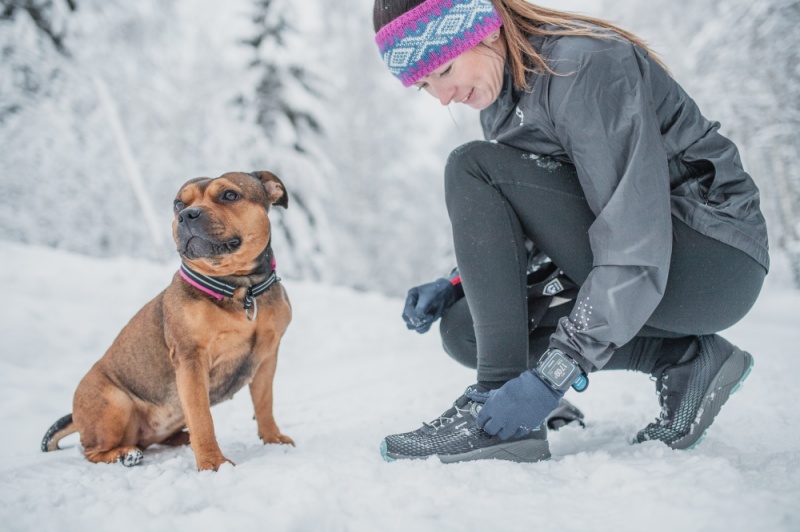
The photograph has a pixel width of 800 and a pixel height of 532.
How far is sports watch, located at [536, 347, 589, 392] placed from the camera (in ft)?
5.05

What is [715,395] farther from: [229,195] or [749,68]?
[749,68]

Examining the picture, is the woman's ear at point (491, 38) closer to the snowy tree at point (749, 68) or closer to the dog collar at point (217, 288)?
the dog collar at point (217, 288)

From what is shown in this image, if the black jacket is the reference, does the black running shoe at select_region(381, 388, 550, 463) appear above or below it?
below

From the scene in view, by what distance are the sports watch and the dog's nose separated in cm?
150

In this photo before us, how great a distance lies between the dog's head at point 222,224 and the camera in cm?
217

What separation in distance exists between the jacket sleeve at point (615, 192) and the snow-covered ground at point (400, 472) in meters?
0.40

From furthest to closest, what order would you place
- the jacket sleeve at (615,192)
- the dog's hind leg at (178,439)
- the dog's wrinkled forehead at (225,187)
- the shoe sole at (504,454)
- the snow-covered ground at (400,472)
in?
the dog's hind leg at (178,439), the dog's wrinkled forehead at (225,187), the shoe sole at (504,454), the jacket sleeve at (615,192), the snow-covered ground at (400,472)

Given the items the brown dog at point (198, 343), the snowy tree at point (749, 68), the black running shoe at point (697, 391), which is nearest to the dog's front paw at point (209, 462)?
the brown dog at point (198, 343)

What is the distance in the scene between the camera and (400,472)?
151 cm

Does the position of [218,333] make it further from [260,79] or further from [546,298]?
[260,79]

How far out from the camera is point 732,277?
1.80 metres

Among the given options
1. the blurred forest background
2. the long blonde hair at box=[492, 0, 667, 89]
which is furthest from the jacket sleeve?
the blurred forest background

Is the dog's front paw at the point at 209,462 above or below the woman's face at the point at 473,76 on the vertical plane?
below

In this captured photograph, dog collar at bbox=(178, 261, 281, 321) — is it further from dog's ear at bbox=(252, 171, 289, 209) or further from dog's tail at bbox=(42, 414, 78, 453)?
dog's tail at bbox=(42, 414, 78, 453)
